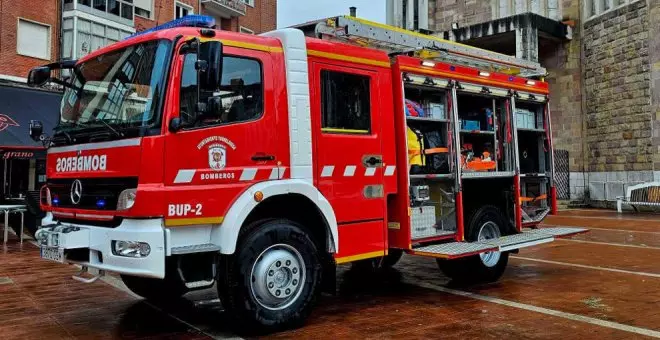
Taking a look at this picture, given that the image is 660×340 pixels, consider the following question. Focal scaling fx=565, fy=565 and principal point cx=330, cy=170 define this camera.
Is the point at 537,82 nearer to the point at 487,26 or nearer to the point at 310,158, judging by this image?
the point at 310,158

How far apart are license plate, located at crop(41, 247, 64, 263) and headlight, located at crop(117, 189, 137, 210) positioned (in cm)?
77

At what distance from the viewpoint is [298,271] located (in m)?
5.34

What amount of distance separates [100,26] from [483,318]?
20648 mm

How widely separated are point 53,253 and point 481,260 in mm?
5190

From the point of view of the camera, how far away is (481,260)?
7590mm

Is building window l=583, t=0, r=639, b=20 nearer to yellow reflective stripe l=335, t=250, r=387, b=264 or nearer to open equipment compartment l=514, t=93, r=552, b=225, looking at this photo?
open equipment compartment l=514, t=93, r=552, b=225

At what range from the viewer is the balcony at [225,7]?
28734 millimetres

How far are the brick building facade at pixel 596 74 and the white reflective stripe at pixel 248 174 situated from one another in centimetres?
1949

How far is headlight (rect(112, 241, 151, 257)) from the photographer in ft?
14.9

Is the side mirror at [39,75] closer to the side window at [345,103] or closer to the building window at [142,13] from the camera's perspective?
the side window at [345,103]

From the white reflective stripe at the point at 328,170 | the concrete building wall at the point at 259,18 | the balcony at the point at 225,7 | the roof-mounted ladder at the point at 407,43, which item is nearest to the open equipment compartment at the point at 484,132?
the roof-mounted ladder at the point at 407,43

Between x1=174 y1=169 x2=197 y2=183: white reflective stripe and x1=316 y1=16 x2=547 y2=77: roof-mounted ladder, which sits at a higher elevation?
x1=316 y1=16 x2=547 y2=77: roof-mounted ladder

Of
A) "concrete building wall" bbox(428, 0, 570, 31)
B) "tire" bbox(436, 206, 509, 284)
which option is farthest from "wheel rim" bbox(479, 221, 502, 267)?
"concrete building wall" bbox(428, 0, 570, 31)

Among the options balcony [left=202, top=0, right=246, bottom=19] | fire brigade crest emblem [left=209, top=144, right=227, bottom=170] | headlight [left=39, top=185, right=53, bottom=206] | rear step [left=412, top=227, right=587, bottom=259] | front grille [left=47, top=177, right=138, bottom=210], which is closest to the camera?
front grille [left=47, top=177, right=138, bottom=210]
